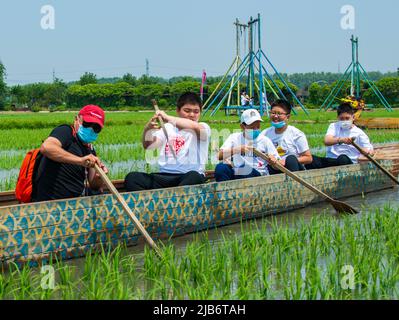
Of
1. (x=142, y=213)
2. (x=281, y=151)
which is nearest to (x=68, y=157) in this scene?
(x=142, y=213)

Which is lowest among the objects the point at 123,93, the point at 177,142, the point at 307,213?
the point at 307,213

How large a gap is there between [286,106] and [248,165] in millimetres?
916

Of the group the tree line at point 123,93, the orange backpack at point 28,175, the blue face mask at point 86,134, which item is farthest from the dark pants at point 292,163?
the tree line at point 123,93

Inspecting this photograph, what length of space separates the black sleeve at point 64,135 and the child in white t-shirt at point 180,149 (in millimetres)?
983

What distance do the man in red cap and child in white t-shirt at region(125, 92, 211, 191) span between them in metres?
0.88

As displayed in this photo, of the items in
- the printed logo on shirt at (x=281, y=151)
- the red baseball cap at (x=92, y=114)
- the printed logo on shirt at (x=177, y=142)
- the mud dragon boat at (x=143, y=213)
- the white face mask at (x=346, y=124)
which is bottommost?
the mud dragon boat at (x=143, y=213)

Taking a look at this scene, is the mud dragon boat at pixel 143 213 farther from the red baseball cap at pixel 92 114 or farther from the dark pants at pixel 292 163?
the red baseball cap at pixel 92 114

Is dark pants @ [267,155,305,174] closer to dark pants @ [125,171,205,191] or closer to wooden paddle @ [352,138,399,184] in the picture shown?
wooden paddle @ [352,138,399,184]

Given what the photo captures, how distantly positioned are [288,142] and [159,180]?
205cm

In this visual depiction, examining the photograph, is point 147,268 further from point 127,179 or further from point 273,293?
point 127,179

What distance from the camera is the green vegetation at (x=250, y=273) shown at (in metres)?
3.64

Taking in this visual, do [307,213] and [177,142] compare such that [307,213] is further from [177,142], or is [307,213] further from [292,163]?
[177,142]

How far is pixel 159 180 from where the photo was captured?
607 cm
